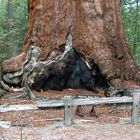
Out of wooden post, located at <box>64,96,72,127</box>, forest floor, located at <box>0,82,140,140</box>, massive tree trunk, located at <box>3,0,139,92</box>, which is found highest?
massive tree trunk, located at <box>3,0,139,92</box>

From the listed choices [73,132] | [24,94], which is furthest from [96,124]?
[24,94]

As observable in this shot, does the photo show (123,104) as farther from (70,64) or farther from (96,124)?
(70,64)

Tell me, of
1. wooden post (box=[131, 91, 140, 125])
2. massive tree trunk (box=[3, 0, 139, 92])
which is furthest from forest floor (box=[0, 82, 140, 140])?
massive tree trunk (box=[3, 0, 139, 92])

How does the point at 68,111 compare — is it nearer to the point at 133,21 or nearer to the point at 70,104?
the point at 70,104

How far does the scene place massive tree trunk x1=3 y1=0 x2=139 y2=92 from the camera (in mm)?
13023

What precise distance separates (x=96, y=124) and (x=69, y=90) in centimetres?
343

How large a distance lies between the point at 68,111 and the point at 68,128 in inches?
17.6

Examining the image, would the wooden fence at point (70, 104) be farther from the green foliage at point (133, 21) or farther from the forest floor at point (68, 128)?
the green foliage at point (133, 21)

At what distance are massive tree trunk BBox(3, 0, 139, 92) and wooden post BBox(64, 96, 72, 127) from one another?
3.18 meters

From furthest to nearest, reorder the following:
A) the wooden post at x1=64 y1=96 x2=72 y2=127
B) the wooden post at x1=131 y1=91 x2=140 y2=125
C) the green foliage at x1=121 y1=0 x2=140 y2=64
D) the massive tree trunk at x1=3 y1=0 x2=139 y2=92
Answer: the green foliage at x1=121 y1=0 x2=140 y2=64 < the massive tree trunk at x1=3 y1=0 x2=139 y2=92 < the wooden post at x1=131 y1=91 x2=140 y2=125 < the wooden post at x1=64 y1=96 x2=72 y2=127

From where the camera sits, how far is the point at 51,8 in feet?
43.7

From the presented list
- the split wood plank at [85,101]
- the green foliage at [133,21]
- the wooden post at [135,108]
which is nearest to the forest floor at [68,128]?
the wooden post at [135,108]

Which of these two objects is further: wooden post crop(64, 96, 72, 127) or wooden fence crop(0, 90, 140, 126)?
wooden post crop(64, 96, 72, 127)

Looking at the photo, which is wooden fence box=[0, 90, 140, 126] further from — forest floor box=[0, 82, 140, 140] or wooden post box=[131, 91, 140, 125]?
forest floor box=[0, 82, 140, 140]
